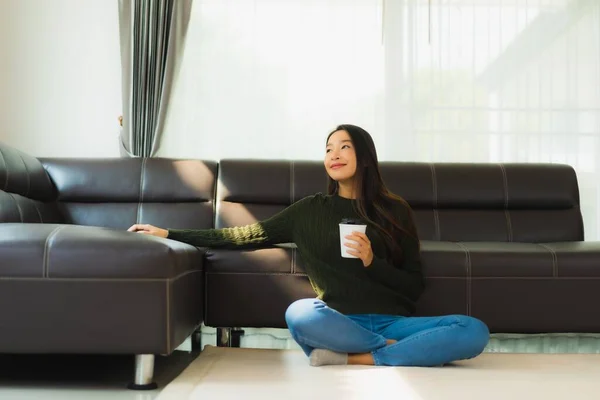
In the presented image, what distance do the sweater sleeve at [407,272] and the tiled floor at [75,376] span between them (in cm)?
78

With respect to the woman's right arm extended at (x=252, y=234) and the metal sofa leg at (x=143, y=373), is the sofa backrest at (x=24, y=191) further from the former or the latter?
the metal sofa leg at (x=143, y=373)

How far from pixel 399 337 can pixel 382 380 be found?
279 mm

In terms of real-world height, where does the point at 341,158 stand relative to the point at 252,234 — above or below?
above

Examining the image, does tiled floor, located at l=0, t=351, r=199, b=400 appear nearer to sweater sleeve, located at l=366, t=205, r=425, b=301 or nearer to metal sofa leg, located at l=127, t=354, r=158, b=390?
metal sofa leg, located at l=127, t=354, r=158, b=390

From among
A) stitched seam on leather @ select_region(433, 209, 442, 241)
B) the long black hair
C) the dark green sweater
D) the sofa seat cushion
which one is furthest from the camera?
stitched seam on leather @ select_region(433, 209, 442, 241)

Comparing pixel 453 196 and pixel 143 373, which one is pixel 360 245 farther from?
pixel 453 196

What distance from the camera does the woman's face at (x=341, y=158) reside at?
93.6 inches

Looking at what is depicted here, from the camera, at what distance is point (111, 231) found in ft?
6.57

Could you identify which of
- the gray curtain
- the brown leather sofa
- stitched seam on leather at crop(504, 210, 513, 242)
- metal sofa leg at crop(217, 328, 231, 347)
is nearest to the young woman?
the brown leather sofa

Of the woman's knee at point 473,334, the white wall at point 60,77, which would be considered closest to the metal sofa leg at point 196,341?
the woman's knee at point 473,334

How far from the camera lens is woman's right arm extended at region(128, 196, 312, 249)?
2.44 metres

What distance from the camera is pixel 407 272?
2342mm

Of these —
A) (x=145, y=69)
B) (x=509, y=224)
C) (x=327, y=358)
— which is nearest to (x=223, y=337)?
(x=327, y=358)

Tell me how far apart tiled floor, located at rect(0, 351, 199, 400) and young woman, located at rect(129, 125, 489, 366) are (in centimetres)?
46
